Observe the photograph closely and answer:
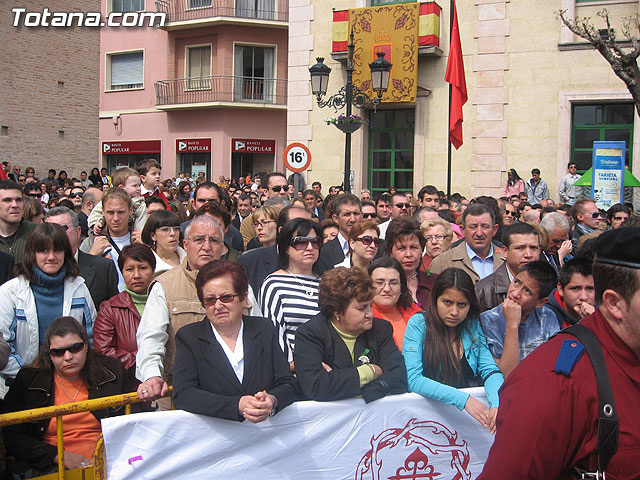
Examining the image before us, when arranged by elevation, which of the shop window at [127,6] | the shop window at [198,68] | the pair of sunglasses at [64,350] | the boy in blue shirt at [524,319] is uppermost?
the shop window at [127,6]

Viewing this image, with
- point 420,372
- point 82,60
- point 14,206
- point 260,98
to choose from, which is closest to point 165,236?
point 14,206

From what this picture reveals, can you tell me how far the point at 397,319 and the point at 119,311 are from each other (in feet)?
6.47

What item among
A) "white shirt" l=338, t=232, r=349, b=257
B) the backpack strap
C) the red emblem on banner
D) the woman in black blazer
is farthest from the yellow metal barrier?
"white shirt" l=338, t=232, r=349, b=257

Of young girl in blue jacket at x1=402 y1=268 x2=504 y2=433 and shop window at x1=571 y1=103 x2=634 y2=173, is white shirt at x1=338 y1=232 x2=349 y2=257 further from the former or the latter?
shop window at x1=571 y1=103 x2=634 y2=173

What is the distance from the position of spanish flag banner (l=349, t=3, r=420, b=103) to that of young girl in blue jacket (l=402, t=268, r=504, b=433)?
15.1 meters

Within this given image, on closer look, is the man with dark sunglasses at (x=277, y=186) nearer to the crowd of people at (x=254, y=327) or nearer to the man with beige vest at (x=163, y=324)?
the crowd of people at (x=254, y=327)

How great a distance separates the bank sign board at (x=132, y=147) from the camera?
3030cm

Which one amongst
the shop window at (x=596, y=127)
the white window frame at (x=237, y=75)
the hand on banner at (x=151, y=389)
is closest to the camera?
the hand on banner at (x=151, y=389)

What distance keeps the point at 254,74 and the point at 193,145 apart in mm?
4296

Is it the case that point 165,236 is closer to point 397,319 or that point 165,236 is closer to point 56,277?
point 56,277

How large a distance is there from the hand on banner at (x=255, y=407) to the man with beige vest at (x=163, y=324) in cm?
54

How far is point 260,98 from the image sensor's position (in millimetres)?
29375

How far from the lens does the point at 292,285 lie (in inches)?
187

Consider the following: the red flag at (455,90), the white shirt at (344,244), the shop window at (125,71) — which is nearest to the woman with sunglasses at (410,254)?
the white shirt at (344,244)
